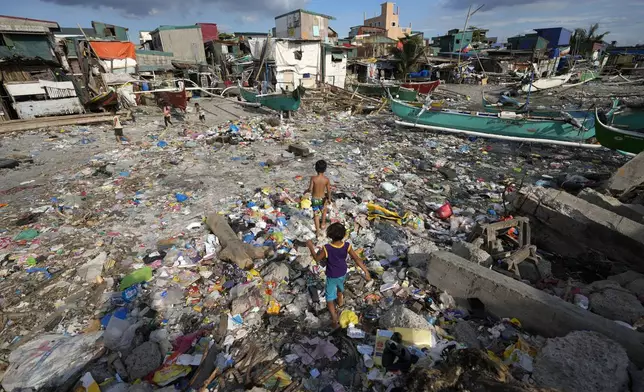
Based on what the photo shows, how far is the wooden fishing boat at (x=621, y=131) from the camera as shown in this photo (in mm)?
6684

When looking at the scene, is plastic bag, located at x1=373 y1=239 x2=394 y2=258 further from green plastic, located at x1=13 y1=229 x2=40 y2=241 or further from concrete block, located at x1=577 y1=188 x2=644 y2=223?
green plastic, located at x1=13 y1=229 x2=40 y2=241

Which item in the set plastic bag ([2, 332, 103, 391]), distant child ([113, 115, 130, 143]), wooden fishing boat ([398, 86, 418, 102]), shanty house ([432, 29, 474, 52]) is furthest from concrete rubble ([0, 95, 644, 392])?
shanty house ([432, 29, 474, 52])

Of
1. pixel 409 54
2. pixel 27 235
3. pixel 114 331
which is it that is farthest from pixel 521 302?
pixel 409 54

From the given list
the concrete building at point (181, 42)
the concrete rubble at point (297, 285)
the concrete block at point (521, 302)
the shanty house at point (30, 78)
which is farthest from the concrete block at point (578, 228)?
the concrete building at point (181, 42)

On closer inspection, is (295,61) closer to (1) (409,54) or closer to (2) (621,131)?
(1) (409,54)

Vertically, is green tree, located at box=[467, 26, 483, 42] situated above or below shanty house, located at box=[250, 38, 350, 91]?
above

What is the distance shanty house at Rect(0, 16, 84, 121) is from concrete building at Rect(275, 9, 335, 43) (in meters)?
15.1

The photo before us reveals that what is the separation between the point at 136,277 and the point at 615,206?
251 inches

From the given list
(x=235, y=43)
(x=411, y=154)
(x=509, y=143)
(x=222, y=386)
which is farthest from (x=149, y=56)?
(x=222, y=386)

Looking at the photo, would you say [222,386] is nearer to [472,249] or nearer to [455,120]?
[472,249]

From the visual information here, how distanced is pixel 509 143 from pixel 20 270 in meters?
12.0

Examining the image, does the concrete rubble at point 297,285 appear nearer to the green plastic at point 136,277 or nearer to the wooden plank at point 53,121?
the green plastic at point 136,277

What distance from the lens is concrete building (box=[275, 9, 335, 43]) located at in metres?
22.4

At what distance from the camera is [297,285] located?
140 inches
